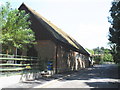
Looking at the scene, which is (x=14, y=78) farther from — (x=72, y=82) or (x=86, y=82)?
(x=86, y=82)

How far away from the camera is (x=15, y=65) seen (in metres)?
14.7

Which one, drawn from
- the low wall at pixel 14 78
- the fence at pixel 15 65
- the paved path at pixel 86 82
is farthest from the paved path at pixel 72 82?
the fence at pixel 15 65

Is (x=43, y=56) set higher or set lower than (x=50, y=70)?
higher

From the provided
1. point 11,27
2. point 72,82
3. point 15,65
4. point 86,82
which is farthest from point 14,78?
point 86,82

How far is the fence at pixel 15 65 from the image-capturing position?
13297 mm

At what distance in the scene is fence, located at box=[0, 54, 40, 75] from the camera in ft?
43.6

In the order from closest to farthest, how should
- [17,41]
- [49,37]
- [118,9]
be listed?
1. [17,41]
2. [49,37]
3. [118,9]

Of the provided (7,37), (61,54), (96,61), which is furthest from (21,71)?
(96,61)

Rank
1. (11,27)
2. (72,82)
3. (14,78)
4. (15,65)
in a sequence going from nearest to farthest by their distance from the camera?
(14,78), (15,65), (72,82), (11,27)

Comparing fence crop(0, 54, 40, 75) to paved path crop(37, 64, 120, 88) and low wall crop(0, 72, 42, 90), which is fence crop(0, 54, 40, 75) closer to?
low wall crop(0, 72, 42, 90)

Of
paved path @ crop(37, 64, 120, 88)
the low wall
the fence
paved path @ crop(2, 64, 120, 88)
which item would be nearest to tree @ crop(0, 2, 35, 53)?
the fence

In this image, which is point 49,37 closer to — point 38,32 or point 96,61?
point 38,32

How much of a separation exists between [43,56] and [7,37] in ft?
25.2

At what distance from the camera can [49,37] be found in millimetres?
22375
